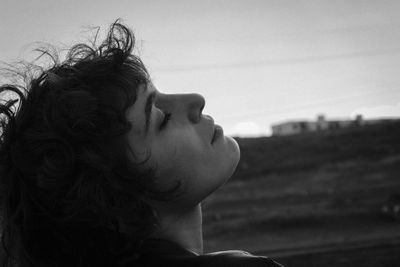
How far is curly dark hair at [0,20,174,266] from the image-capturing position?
4.55ft

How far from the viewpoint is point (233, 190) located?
22969 mm

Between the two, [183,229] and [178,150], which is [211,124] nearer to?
[178,150]

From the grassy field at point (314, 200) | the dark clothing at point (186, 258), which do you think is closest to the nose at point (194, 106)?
the dark clothing at point (186, 258)

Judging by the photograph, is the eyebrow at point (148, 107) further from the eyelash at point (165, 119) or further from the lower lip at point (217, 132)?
the lower lip at point (217, 132)

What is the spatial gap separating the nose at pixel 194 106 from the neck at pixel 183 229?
0.79 feet

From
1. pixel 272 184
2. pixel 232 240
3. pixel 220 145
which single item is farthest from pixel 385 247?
pixel 272 184

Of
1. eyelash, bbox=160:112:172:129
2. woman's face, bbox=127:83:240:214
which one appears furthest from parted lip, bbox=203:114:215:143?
eyelash, bbox=160:112:172:129

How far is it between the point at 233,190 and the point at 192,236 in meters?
21.7

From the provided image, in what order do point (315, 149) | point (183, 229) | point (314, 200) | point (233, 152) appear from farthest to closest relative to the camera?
point (315, 149) < point (314, 200) < point (233, 152) < point (183, 229)

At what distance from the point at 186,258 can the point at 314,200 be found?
60.2 ft

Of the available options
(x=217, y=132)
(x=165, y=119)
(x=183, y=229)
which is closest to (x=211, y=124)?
(x=217, y=132)

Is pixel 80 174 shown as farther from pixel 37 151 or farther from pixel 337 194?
pixel 337 194

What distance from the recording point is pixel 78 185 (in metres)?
1.41

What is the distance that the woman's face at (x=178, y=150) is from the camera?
1.39 metres
